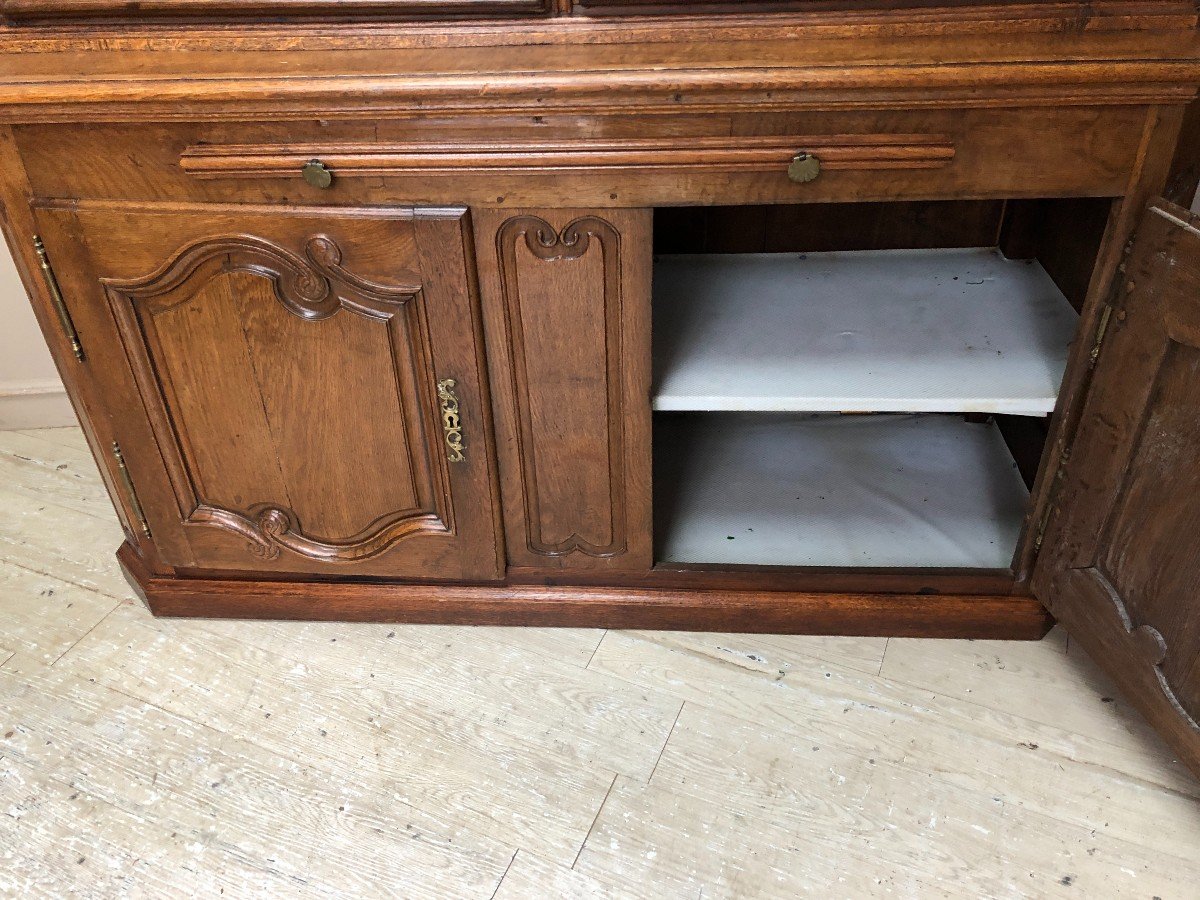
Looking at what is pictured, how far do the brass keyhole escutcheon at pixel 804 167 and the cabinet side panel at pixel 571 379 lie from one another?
0.18 meters

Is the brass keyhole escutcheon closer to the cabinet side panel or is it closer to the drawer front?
the drawer front

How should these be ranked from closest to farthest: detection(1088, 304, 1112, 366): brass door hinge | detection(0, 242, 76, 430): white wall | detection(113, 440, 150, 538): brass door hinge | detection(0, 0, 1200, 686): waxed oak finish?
detection(0, 0, 1200, 686): waxed oak finish → detection(1088, 304, 1112, 366): brass door hinge → detection(113, 440, 150, 538): brass door hinge → detection(0, 242, 76, 430): white wall

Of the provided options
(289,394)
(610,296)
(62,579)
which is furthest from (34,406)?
(610,296)

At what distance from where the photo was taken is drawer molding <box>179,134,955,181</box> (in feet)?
3.56

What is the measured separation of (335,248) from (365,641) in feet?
2.14

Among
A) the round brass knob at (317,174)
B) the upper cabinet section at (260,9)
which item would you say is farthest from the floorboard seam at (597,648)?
the upper cabinet section at (260,9)

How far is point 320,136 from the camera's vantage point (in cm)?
111

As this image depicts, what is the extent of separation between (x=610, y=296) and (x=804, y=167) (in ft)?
0.92

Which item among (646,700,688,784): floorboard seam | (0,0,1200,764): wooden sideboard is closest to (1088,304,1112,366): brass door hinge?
(0,0,1200,764): wooden sideboard

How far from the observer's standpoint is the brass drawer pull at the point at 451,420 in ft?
4.20

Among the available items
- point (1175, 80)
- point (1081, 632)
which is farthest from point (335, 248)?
point (1081, 632)

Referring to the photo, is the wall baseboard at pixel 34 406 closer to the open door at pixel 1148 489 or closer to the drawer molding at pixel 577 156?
the drawer molding at pixel 577 156

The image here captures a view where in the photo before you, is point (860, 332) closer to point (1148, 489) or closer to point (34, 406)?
point (1148, 489)

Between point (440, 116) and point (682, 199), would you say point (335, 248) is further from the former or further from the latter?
point (682, 199)
